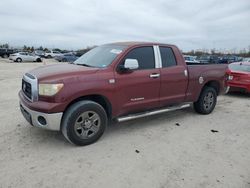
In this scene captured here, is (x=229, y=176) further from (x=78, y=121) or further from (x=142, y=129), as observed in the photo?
(x=78, y=121)

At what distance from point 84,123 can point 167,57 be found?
2458 mm

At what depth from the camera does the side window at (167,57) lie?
513 cm

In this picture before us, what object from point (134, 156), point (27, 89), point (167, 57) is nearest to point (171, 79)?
point (167, 57)

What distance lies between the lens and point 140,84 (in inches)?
181

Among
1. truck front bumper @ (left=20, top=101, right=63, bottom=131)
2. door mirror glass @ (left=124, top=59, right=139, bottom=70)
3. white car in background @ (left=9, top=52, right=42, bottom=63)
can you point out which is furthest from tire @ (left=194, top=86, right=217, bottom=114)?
white car in background @ (left=9, top=52, right=42, bottom=63)

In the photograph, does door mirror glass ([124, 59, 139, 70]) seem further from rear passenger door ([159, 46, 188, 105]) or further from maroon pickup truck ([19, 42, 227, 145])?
rear passenger door ([159, 46, 188, 105])

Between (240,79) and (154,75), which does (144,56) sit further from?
(240,79)

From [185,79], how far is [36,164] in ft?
12.0

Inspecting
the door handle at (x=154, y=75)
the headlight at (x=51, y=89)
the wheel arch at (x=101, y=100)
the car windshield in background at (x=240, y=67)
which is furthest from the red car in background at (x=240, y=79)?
the headlight at (x=51, y=89)

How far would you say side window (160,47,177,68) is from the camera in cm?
513

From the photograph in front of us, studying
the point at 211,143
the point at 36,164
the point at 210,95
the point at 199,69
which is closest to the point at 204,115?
the point at 210,95

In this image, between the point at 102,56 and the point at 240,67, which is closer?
the point at 102,56

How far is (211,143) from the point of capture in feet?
14.2

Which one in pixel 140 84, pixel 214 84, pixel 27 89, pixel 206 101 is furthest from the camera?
pixel 214 84
